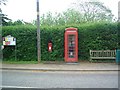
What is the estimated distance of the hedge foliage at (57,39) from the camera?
16406mm

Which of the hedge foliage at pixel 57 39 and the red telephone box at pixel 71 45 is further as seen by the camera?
the hedge foliage at pixel 57 39

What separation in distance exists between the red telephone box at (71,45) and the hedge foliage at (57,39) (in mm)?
778

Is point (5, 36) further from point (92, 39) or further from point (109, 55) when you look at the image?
point (109, 55)

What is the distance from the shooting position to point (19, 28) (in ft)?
56.0

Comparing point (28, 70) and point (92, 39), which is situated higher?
point (92, 39)

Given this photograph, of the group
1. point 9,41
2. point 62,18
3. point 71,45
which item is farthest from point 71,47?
point 62,18

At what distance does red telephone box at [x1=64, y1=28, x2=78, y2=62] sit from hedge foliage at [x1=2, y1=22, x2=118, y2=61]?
0.78 meters

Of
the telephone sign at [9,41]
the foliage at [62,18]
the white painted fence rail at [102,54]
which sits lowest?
the white painted fence rail at [102,54]

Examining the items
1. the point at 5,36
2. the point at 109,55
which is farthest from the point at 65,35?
the point at 5,36

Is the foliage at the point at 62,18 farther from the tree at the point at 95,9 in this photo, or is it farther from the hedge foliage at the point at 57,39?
the hedge foliage at the point at 57,39

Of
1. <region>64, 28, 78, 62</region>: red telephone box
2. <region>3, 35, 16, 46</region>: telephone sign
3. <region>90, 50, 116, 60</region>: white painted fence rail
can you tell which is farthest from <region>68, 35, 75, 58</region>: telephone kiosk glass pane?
<region>3, 35, 16, 46</region>: telephone sign

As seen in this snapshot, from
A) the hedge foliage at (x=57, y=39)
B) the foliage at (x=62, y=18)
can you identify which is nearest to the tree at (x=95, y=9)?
the foliage at (x=62, y=18)

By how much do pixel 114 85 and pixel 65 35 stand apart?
7894 millimetres

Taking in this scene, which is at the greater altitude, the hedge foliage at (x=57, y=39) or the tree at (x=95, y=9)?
the tree at (x=95, y=9)
